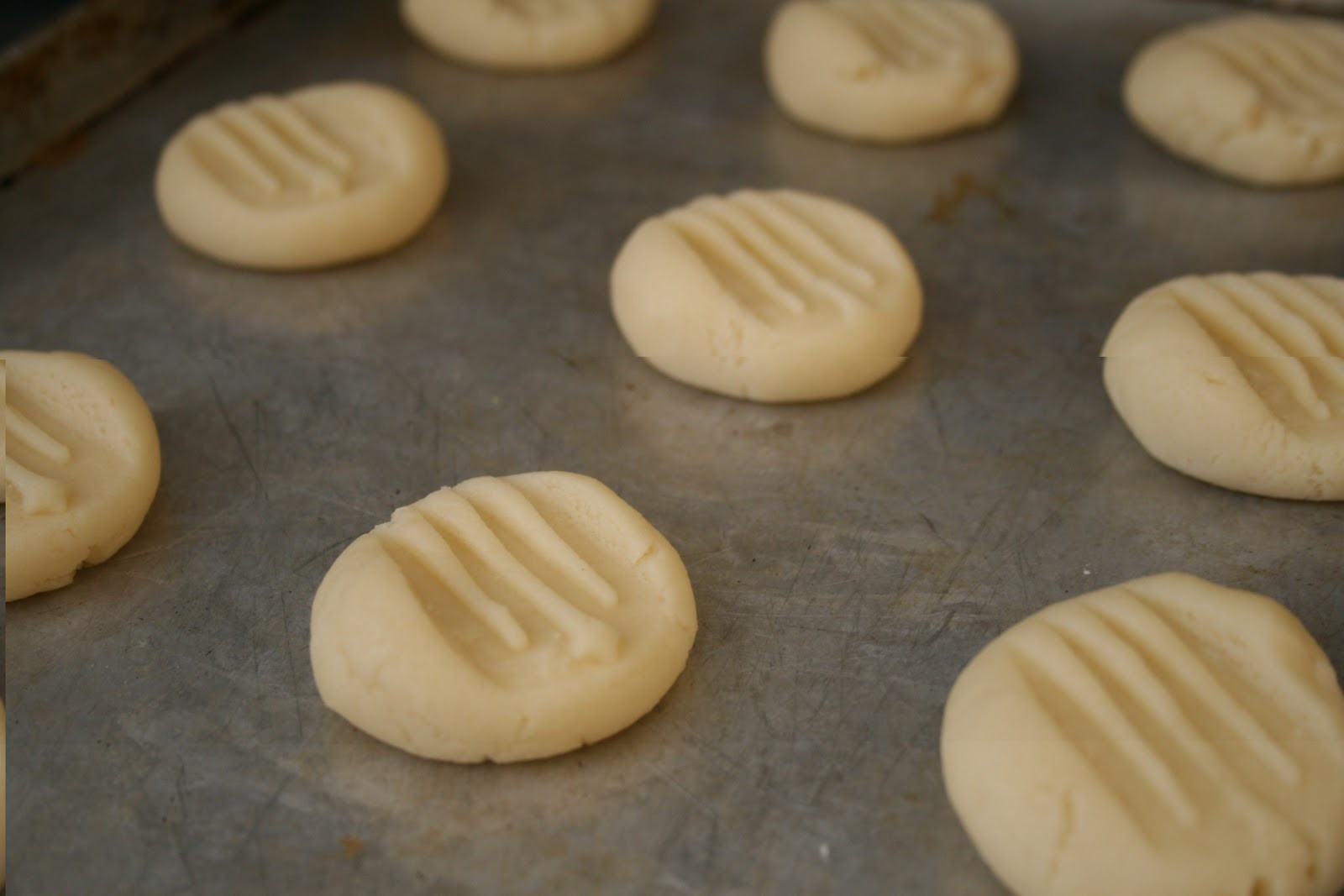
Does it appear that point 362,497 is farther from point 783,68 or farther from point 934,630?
point 783,68

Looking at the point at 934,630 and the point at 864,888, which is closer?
the point at 864,888

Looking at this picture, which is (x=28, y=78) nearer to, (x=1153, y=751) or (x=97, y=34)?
(x=97, y=34)

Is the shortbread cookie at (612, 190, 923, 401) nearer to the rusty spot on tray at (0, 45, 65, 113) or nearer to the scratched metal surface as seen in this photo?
the scratched metal surface

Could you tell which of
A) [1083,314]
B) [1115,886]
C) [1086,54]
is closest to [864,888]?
[1115,886]

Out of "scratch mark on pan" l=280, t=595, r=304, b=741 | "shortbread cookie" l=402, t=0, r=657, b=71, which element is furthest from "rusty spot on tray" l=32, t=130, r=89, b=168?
"scratch mark on pan" l=280, t=595, r=304, b=741

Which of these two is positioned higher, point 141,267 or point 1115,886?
point 1115,886
